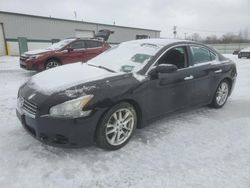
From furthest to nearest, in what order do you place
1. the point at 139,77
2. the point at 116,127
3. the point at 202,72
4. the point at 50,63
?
the point at 50,63, the point at 202,72, the point at 139,77, the point at 116,127

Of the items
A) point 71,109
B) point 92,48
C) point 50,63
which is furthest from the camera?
point 92,48

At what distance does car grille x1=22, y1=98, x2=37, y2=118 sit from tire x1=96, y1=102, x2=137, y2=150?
2.61ft

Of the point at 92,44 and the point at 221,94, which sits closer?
the point at 221,94

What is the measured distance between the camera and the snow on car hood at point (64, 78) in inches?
107

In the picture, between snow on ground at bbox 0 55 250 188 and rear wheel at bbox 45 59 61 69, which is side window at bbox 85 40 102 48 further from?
snow on ground at bbox 0 55 250 188

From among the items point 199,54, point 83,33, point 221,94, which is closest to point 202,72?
point 199,54

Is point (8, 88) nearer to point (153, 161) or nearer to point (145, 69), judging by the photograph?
point (145, 69)

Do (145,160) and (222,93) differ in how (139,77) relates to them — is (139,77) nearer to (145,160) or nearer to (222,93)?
(145,160)

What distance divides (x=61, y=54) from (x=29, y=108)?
6.26m

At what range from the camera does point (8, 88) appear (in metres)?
6.18

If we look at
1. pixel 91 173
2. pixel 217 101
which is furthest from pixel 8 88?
pixel 217 101

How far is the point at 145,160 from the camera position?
2.75 meters

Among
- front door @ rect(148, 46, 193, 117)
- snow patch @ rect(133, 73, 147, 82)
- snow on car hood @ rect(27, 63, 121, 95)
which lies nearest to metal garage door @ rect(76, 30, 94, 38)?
snow on car hood @ rect(27, 63, 121, 95)

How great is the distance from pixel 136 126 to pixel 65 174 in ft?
4.05
